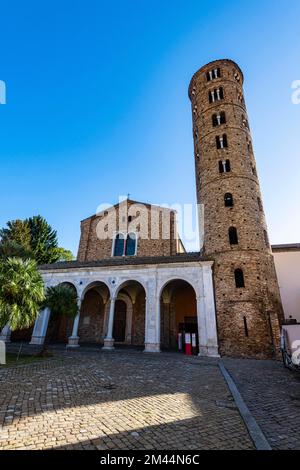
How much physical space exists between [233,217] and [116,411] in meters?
15.0

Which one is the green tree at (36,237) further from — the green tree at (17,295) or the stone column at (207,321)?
the stone column at (207,321)

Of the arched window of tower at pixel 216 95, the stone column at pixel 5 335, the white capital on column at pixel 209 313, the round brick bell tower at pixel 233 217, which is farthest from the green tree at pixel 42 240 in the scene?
the arched window of tower at pixel 216 95

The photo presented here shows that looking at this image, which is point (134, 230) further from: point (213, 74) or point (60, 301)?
point (213, 74)

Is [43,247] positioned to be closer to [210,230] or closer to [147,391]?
[210,230]

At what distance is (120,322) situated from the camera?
2097 centimetres

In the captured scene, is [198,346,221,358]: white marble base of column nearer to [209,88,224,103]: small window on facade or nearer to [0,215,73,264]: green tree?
[209,88,224,103]: small window on facade

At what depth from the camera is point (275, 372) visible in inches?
391

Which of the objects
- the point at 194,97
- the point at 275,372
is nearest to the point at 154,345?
the point at 275,372

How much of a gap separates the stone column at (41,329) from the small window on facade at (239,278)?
1416cm

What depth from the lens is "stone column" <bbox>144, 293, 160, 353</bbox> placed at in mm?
15242

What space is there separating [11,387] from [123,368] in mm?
4544

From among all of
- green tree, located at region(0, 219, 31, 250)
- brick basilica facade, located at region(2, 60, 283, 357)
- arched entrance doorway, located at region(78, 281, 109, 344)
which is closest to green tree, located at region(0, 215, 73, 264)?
green tree, located at region(0, 219, 31, 250)

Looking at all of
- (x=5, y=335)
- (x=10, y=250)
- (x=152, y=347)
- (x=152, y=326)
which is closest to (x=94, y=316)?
(x=5, y=335)

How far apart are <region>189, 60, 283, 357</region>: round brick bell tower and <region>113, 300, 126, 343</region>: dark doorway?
30.0ft
